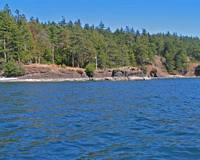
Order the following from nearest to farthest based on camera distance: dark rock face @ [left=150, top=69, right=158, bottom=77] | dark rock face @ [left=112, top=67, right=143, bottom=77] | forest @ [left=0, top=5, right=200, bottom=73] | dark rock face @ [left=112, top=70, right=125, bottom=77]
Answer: forest @ [left=0, top=5, right=200, bottom=73] → dark rock face @ [left=112, top=70, right=125, bottom=77] → dark rock face @ [left=112, top=67, right=143, bottom=77] → dark rock face @ [left=150, top=69, right=158, bottom=77]

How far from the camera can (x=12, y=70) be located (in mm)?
114188

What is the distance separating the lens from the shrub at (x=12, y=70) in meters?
114

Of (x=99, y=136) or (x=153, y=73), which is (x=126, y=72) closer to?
(x=153, y=73)

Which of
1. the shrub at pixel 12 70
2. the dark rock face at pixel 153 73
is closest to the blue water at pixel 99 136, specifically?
the shrub at pixel 12 70

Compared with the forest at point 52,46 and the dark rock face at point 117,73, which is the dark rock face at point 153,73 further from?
the dark rock face at point 117,73

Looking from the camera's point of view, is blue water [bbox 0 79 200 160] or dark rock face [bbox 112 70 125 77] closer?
blue water [bbox 0 79 200 160]

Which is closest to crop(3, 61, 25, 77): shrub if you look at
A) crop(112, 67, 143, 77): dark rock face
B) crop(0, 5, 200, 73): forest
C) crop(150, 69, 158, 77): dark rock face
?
crop(0, 5, 200, 73): forest

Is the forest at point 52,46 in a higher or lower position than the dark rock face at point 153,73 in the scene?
higher

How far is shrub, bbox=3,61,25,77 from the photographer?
114 m

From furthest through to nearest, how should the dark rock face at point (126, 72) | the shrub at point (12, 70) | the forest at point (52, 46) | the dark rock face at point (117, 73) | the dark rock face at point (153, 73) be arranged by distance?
the dark rock face at point (153, 73) < the dark rock face at point (126, 72) < the dark rock face at point (117, 73) < the forest at point (52, 46) < the shrub at point (12, 70)

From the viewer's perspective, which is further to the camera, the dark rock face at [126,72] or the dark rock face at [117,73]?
the dark rock face at [126,72]

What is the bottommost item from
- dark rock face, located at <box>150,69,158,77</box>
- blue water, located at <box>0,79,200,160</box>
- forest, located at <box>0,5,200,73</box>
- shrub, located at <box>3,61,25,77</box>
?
blue water, located at <box>0,79,200,160</box>

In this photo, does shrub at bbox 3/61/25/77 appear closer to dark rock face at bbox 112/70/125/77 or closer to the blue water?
dark rock face at bbox 112/70/125/77

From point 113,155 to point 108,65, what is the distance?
463 feet
